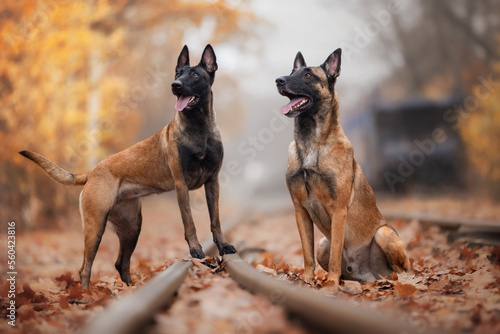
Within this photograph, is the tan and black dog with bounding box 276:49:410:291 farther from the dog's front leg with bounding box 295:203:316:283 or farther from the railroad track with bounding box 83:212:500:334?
the railroad track with bounding box 83:212:500:334

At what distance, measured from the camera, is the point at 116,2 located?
12.3 meters

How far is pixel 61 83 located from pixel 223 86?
12580mm

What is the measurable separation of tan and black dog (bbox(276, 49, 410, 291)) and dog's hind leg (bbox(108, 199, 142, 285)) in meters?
1.75

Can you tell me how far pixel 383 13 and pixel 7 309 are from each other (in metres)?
18.2

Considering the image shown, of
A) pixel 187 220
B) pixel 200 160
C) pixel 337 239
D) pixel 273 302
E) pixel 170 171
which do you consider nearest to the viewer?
pixel 273 302

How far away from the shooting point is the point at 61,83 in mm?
11430

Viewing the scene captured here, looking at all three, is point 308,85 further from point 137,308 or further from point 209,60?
point 137,308

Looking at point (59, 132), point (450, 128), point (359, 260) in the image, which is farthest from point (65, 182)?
point (450, 128)

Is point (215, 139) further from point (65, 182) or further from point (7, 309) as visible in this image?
point (7, 309)

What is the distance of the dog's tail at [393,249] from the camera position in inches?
167

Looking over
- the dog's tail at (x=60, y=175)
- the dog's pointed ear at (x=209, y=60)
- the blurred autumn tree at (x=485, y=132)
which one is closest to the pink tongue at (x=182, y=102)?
the dog's pointed ear at (x=209, y=60)

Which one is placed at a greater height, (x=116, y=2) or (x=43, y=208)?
(x=116, y=2)

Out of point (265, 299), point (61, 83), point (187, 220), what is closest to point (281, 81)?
point (187, 220)

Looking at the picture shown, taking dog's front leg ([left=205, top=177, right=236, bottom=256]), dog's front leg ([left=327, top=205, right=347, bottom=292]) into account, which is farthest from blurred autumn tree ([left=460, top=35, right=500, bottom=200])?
dog's front leg ([left=205, top=177, right=236, bottom=256])
